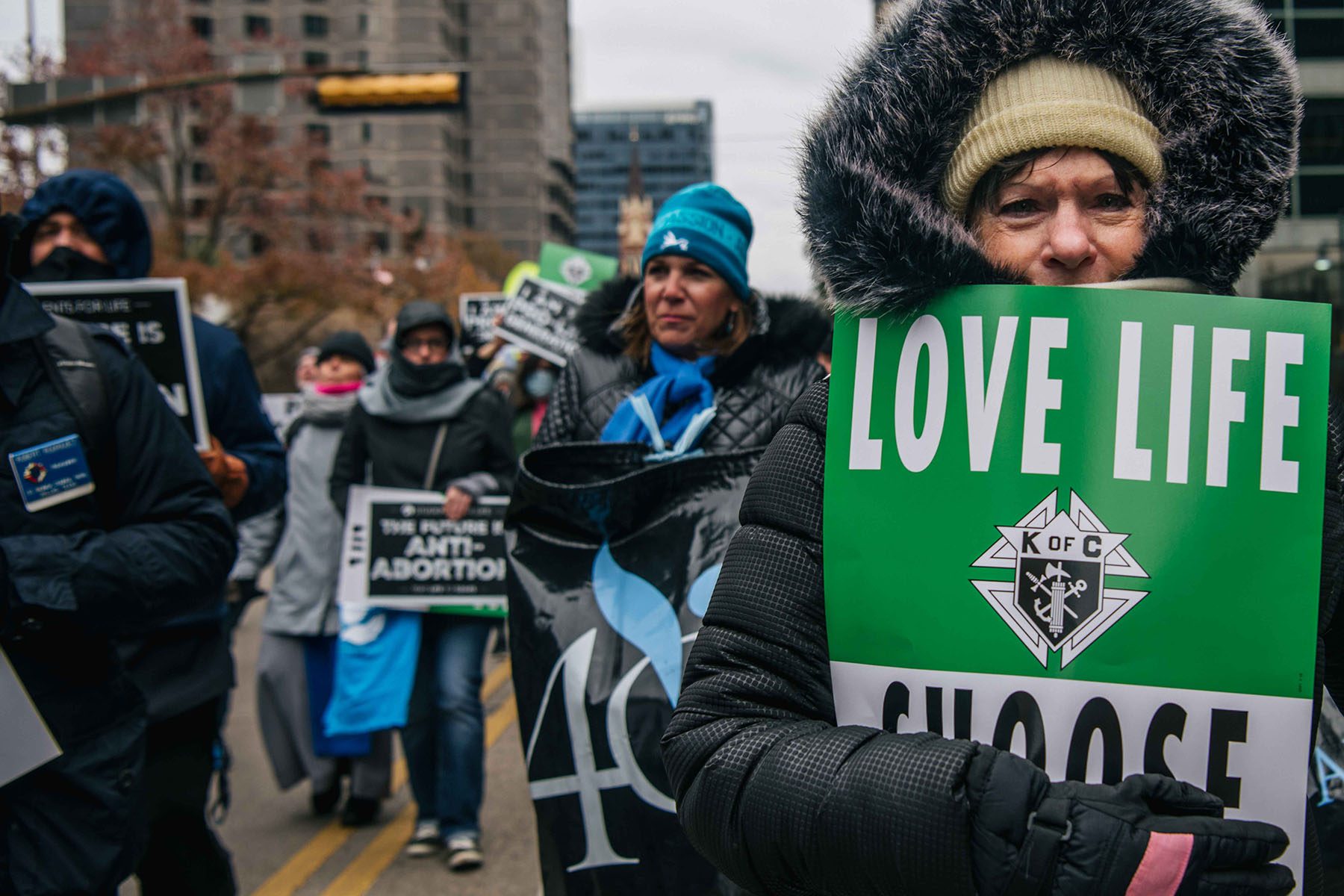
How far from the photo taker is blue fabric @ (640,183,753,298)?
3316 mm

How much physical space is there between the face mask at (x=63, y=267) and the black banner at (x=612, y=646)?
1.76 meters

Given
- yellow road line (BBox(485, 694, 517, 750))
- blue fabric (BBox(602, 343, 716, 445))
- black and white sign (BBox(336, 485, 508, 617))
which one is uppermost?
blue fabric (BBox(602, 343, 716, 445))

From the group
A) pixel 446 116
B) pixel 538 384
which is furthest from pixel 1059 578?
pixel 446 116

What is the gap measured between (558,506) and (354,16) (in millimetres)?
87044

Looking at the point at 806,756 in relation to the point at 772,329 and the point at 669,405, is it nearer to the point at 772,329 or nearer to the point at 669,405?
the point at 669,405

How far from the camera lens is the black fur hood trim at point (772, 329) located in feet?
10.6

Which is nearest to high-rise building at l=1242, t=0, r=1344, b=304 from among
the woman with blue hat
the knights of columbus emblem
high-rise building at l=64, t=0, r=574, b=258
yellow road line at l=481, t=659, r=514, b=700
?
yellow road line at l=481, t=659, r=514, b=700

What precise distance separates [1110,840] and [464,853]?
3.99 m

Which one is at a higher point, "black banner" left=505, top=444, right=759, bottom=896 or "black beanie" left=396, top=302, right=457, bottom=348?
"black beanie" left=396, top=302, right=457, bottom=348

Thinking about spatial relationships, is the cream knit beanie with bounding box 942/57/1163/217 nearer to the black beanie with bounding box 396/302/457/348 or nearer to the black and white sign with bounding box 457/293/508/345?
the black beanie with bounding box 396/302/457/348

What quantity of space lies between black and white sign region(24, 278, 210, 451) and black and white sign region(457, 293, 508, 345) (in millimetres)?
8328

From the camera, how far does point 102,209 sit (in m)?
3.54

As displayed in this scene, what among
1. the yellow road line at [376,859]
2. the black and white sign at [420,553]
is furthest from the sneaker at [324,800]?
the black and white sign at [420,553]

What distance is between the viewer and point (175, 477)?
8.63ft
